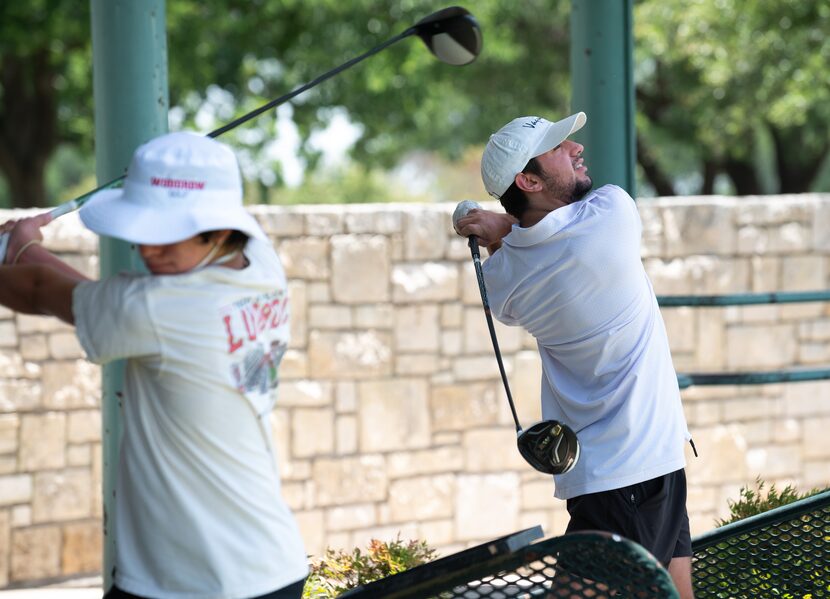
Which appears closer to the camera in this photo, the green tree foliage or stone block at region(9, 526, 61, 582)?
stone block at region(9, 526, 61, 582)

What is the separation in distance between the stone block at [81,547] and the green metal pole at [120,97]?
9.59 feet

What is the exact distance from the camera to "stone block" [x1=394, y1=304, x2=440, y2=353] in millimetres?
6113

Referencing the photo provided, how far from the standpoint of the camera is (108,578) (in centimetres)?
273

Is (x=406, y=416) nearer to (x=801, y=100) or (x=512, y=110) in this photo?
(x=801, y=100)

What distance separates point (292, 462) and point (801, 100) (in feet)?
21.5

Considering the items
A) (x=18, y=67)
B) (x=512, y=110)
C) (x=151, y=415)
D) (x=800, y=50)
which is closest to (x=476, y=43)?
(x=151, y=415)

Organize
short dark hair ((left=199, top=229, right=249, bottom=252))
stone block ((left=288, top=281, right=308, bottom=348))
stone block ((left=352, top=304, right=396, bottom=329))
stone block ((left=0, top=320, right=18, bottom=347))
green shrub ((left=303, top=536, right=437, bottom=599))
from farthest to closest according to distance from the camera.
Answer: stone block ((left=352, top=304, right=396, bottom=329)) < stone block ((left=288, top=281, right=308, bottom=348)) < stone block ((left=0, top=320, right=18, bottom=347)) < green shrub ((left=303, top=536, right=437, bottom=599)) < short dark hair ((left=199, top=229, right=249, bottom=252))

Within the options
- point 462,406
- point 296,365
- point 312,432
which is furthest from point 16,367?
point 462,406

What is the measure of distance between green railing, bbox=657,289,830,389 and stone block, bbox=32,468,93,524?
10.4 ft

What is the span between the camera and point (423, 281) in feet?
20.1

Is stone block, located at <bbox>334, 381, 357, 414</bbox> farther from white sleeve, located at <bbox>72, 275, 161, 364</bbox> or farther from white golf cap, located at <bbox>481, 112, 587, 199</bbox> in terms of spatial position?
white sleeve, located at <bbox>72, 275, 161, 364</bbox>

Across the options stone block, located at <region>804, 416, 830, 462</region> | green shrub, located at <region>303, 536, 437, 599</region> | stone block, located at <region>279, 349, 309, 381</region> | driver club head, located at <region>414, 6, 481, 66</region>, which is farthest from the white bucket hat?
stone block, located at <region>804, 416, 830, 462</region>

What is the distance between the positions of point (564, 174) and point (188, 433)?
118 cm

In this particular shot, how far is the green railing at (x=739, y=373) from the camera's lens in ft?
12.0
